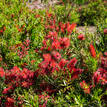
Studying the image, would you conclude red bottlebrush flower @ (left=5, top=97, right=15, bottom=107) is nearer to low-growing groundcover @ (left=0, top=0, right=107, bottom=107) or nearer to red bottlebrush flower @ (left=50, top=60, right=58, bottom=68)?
low-growing groundcover @ (left=0, top=0, right=107, bottom=107)

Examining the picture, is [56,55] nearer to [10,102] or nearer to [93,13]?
[10,102]

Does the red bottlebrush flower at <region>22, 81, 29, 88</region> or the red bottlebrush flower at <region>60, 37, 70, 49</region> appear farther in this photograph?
the red bottlebrush flower at <region>22, 81, 29, 88</region>

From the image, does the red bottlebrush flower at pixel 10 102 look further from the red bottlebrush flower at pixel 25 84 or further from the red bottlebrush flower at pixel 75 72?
the red bottlebrush flower at pixel 75 72

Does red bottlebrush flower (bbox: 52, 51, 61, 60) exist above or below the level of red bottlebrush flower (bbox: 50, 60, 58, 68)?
above

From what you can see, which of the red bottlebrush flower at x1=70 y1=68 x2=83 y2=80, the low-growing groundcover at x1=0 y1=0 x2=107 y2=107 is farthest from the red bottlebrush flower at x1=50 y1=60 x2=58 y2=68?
the red bottlebrush flower at x1=70 y1=68 x2=83 y2=80

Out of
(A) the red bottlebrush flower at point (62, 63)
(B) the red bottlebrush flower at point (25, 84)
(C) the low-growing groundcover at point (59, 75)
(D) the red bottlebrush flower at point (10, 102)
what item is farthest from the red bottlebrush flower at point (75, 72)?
(D) the red bottlebrush flower at point (10, 102)

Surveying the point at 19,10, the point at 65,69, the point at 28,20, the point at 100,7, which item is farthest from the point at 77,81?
the point at 100,7

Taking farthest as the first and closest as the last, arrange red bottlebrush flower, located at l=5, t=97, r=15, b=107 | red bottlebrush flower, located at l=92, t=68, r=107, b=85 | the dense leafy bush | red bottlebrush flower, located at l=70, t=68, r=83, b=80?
the dense leafy bush
red bottlebrush flower, located at l=5, t=97, r=15, b=107
red bottlebrush flower, located at l=70, t=68, r=83, b=80
red bottlebrush flower, located at l=92, t=68, r=107, b=85

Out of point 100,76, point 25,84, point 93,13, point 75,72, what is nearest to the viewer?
point 100,76

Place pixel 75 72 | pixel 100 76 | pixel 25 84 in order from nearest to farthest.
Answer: pixel 100 76, pixel 75 72, pixel 25 84

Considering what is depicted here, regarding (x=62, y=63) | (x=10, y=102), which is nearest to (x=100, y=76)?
(x=62, y=63)

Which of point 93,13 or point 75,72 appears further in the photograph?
point 93,13

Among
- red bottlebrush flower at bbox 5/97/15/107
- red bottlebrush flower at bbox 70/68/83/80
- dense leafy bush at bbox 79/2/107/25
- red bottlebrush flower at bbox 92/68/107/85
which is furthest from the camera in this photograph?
dense leafy bush at bbox 79/2/107/25

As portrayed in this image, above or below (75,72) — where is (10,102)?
below
